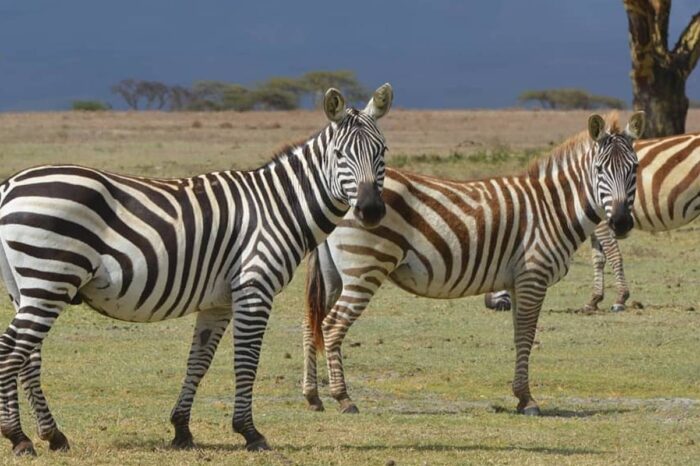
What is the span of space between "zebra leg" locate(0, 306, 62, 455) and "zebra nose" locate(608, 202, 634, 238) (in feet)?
14.5

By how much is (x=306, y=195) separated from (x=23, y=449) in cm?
221

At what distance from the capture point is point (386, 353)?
12.6 m

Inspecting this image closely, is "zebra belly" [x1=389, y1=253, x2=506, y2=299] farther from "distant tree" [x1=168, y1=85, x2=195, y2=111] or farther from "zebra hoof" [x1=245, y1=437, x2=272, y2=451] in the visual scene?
"distant tree" [x1=168, y1=85, x2=195, y2=111]

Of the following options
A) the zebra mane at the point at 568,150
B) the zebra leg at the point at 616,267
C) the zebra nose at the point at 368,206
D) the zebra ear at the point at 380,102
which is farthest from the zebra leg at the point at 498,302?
the zebra nose at the point at 368,206

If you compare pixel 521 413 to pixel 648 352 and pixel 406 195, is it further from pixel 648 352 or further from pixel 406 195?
pixel 648 352

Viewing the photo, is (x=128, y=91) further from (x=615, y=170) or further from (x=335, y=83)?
(x=615, y=170)

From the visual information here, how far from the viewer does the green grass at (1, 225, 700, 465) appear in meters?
8.15

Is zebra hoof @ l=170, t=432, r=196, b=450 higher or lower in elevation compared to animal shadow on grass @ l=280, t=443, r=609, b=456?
lower

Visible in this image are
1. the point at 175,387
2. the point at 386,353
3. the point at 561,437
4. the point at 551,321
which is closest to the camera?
the point at 561,437

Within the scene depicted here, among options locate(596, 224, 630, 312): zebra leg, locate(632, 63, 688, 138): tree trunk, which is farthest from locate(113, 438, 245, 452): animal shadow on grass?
locate(632, 63, 688, 138): tree trunk

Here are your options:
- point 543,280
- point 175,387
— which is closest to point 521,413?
point 543,280

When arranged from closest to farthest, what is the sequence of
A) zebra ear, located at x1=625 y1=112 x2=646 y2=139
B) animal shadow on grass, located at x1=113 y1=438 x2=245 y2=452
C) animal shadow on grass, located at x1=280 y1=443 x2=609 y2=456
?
1. animal shadow on grass, located at x1=113 y1=438 x2=245 y2=452
2. animal shadow on grass, located at x1=280 y1=443 x2=609 y2=456
3. zebra ear, located at x1=625 y1=112 x2=646 y2=139

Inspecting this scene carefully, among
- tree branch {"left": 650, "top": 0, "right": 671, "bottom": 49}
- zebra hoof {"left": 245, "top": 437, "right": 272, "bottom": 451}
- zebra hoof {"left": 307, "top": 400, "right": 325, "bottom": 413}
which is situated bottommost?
zebra hoof {"left": 307, "top": 400, "right": 325, "bottom": 413}

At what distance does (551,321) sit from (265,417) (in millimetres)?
5975
